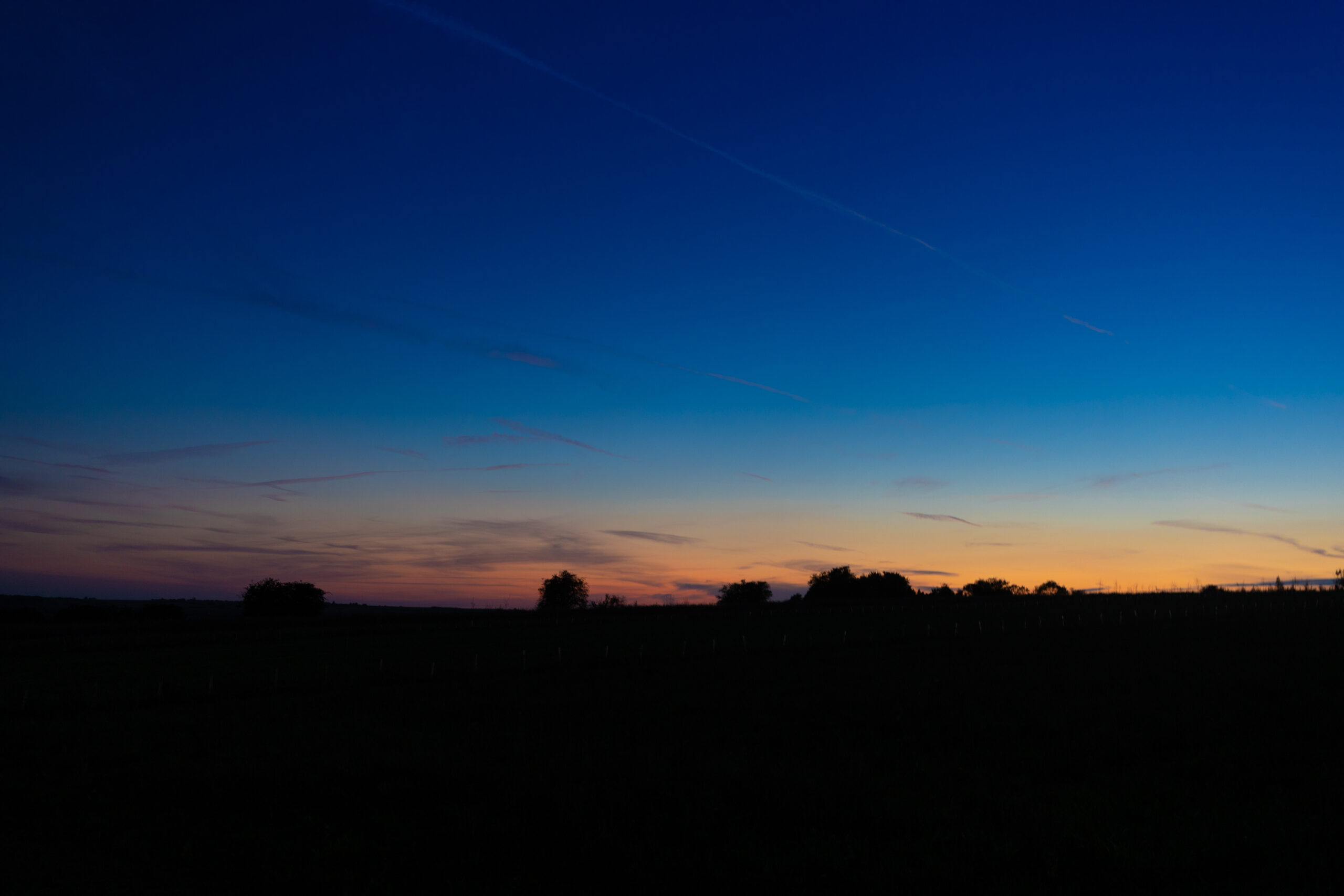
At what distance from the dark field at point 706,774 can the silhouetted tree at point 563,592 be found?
125 m

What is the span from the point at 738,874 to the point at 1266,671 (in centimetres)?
3352

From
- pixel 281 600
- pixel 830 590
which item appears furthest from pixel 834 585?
pixel 281 600

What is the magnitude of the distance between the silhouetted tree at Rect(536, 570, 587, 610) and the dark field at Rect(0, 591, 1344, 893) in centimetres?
12546

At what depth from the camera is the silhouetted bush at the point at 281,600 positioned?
129750 millimetres

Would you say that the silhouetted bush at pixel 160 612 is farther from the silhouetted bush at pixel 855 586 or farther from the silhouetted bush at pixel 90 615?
the silhouetted bush at pixel 855 586

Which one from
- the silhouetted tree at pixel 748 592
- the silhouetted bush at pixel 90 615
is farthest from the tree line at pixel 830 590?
the silhouetted bush at pixel 90 615

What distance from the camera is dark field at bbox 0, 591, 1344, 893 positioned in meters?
13.2

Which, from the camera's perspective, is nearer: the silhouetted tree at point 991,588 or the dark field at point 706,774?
the dark field at point 706,774

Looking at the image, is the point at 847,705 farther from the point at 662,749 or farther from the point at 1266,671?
the point at 1266,671

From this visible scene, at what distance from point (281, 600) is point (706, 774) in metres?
131

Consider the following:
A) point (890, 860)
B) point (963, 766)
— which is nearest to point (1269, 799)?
point (963, 766)

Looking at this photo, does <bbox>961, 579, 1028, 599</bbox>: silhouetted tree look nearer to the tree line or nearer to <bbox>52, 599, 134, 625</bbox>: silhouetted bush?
the tree line

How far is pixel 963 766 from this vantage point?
20000 mm

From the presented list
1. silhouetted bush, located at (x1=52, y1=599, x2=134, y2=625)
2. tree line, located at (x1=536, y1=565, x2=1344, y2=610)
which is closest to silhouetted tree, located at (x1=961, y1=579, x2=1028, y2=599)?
tree line, located at (x1=536, y1=565, x2=1344, y2=610)
